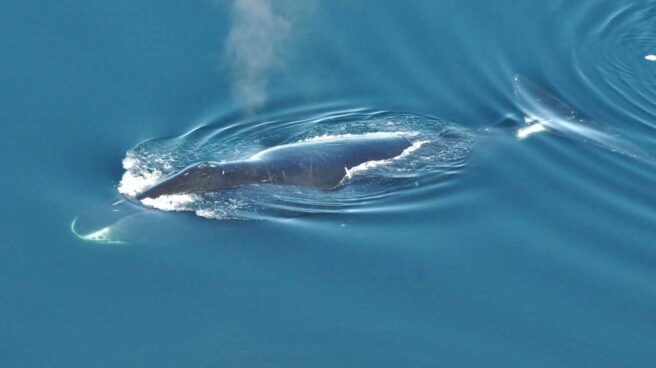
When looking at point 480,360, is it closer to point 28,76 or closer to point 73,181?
point 73,181

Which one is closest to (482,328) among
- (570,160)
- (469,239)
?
(469,239)

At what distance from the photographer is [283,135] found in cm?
2978

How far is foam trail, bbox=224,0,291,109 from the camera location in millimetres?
31609

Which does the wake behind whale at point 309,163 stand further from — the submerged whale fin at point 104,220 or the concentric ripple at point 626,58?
the concentric ripple at point 626,58

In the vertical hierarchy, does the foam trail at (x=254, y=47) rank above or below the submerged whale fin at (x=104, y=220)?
above

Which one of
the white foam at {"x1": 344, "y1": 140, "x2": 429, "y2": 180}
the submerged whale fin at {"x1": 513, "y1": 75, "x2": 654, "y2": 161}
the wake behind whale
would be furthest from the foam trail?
the submerged whale fin at {"x1": 513, "y1": 75, "x2": 654, "y2": 161}

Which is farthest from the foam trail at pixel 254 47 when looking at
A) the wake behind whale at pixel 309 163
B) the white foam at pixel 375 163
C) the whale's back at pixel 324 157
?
the white foam at pixel 375 163

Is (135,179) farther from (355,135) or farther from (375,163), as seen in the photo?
(355,135)

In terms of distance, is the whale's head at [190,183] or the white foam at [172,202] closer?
the white foam at [172,202]

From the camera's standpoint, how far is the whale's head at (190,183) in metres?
26.3

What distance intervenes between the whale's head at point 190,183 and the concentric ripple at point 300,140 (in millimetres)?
167

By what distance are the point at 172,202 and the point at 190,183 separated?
2.25ft

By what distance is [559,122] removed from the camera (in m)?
30.8

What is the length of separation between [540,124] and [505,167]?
98.5 inches
